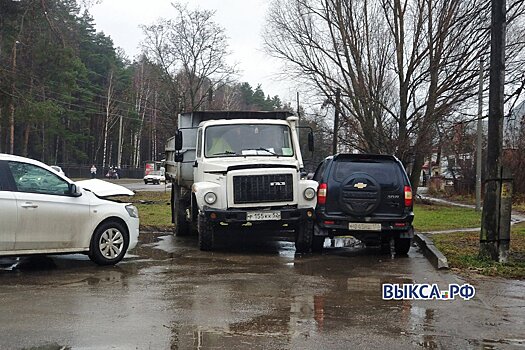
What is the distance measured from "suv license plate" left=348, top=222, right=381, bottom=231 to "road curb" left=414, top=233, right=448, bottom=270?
41.0 inches

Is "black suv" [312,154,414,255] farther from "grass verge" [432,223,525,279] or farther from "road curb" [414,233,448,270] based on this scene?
"grass verge" [432,223,525,279]

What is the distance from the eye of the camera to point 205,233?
12023mm

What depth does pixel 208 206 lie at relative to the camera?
38.8 ft

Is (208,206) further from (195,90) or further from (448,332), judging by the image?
(195,90)

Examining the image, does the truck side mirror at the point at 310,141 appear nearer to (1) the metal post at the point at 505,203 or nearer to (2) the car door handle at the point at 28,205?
(1) the metal post at the point at 505,203

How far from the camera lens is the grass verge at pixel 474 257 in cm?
996

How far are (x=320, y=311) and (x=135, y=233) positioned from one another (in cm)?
446

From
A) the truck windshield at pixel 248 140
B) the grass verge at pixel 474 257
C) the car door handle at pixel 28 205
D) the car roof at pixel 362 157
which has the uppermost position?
the truck windshield at pixel 248 140

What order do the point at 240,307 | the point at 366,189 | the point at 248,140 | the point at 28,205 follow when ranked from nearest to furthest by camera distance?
the point at 240,307, the point at 28,205, the point at 366,189, the point at 248,140

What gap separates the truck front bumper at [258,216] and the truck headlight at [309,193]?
23cm

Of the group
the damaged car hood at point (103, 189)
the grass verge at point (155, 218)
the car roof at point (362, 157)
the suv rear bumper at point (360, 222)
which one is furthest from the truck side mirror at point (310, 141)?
the grass verge at point (155, 218)

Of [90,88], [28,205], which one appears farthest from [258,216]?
[90,88]

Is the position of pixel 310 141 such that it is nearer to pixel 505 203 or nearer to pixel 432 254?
pixel 432 254

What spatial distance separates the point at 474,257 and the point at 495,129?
2.16 meters
